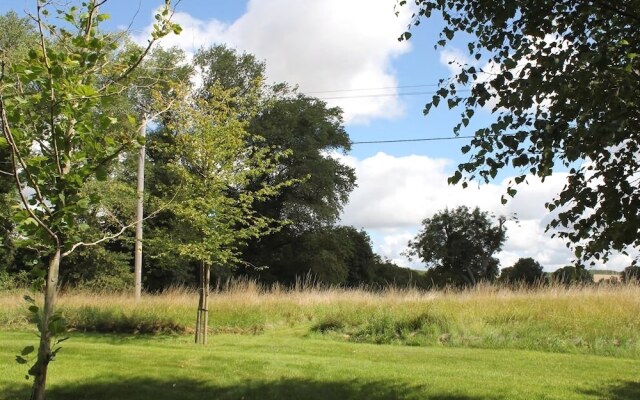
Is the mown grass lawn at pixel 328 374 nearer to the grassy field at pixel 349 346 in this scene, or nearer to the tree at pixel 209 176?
the grassy field at pixel 349 346

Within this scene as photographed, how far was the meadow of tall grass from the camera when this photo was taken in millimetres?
11820

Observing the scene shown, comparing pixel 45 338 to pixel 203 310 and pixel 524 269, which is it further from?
pixel 524 269

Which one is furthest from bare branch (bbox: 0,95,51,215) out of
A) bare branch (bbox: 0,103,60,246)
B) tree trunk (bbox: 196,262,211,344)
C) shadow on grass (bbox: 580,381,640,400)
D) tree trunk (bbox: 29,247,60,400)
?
tree trunk (bbox: 196,262,211,344)

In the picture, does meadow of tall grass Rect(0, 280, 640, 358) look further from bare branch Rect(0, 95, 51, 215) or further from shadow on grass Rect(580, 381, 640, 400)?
bare branch Rect(0, 95, 51, 215)

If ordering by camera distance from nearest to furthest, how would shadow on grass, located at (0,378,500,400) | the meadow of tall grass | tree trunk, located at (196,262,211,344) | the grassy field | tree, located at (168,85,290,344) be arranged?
shadow on grass, located at (0,378,500,400) < the grassy field < the meadow of tall grass < tree, located at (168,85,290,344) < tree trunk, located at (196,262,211,344)

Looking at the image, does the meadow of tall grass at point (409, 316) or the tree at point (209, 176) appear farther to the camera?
the tree at point (209, 176)

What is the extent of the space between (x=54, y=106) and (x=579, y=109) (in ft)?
10.5

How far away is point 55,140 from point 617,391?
723 cm

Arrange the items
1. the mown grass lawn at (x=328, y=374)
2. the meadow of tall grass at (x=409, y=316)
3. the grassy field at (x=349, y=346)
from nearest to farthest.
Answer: the mown grass lawn at (x=328, y=374) → the grassy field at (x=349, y=346) → the meadow of tall grass at (x=409, y=316)

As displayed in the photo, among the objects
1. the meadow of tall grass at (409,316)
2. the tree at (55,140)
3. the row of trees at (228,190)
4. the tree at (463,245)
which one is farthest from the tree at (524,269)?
the tree at (55,140)

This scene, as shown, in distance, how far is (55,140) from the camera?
9.81 feet

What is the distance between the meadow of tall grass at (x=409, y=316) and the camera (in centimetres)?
1182

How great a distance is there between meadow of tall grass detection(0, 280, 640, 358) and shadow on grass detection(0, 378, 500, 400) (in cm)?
514

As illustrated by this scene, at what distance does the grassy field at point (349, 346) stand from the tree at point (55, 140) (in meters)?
4.35
